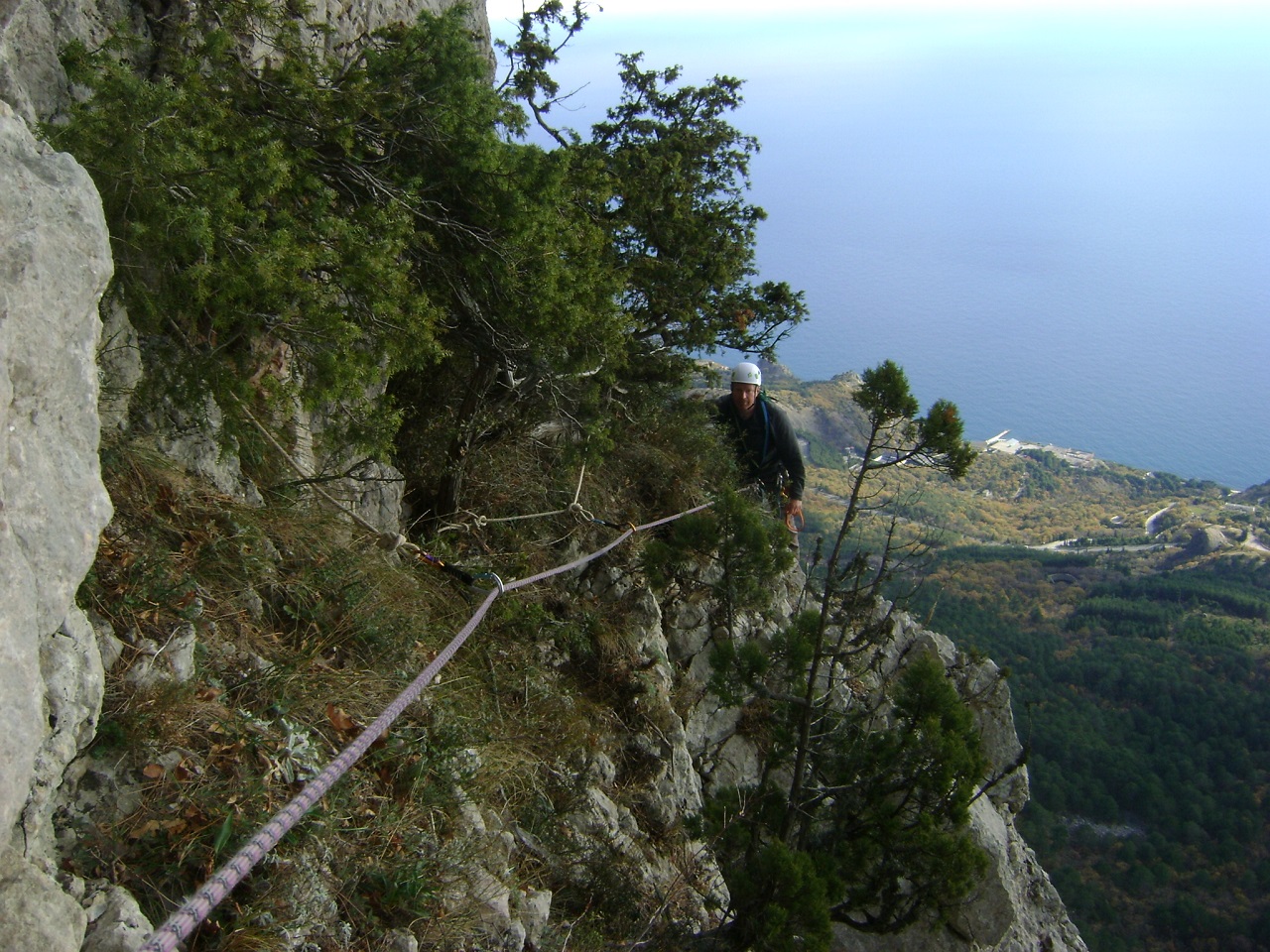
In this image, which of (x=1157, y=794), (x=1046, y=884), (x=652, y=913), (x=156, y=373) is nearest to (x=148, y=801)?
(x=156, y=373)

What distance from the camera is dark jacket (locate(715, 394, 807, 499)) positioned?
387 inches

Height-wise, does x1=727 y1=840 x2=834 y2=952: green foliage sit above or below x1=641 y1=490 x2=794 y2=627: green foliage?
below

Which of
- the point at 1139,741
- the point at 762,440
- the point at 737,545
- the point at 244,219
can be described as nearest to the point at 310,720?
the point at 244,219

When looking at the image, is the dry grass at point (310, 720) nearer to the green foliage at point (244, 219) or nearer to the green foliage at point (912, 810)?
the green foliage at point (244, 219)

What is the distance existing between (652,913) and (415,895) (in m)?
2.18

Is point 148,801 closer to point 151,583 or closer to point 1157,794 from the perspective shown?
point 151,583

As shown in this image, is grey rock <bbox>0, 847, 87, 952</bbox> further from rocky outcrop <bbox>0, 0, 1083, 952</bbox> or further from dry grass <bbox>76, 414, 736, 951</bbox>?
dry grass <bbox>76, 414, 736, 951</bbox>

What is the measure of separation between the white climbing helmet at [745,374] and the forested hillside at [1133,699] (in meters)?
8.73

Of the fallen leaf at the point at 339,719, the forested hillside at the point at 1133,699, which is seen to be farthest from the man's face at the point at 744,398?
the forested hillside at the point at 1133,699

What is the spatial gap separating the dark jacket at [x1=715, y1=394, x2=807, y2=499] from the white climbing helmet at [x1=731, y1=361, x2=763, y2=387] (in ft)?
0.67

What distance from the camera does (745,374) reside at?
31.8ft

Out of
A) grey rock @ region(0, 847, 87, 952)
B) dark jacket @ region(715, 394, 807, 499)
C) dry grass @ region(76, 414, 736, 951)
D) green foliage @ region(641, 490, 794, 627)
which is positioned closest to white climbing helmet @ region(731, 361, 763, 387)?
dark jacket @ region(715, 394, 807, 499)

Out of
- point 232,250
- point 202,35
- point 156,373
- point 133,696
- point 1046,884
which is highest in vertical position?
point 202,35

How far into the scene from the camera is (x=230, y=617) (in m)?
4.30
